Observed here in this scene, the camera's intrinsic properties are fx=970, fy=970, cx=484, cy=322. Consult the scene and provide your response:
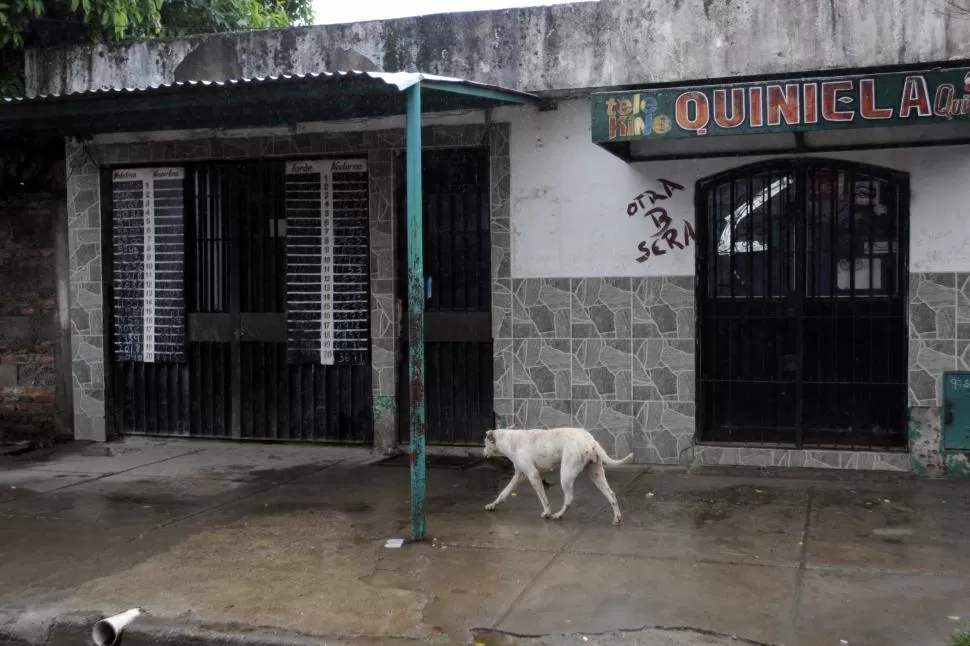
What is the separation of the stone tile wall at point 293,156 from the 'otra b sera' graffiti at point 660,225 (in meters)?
1.25

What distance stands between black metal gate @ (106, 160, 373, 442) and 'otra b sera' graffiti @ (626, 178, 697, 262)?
9.06 feet

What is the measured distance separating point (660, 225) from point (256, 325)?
170 inches

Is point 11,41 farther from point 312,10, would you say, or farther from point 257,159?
point 312,10

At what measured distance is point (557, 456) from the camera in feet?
22.6

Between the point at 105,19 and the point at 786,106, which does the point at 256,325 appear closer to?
the point at 105,19

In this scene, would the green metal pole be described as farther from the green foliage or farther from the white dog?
the green foliage

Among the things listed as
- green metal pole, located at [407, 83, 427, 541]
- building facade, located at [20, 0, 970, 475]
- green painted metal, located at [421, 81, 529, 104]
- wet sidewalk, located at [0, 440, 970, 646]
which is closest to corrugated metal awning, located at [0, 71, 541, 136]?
green painted metal, located at [421, 81, 529, 104]

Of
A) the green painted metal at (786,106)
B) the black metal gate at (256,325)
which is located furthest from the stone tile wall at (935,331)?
the black metal gate at (256,325)

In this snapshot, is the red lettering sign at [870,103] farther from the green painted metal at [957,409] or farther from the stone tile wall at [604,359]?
the green painted metal at [957,409]

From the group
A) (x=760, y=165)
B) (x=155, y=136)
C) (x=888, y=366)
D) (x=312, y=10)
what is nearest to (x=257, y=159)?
(x=155, y=136)

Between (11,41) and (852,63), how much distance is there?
8.37 m

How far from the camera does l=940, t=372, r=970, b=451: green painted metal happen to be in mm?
7941

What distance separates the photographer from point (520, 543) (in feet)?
21.2

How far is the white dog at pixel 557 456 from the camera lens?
22.3 ft
